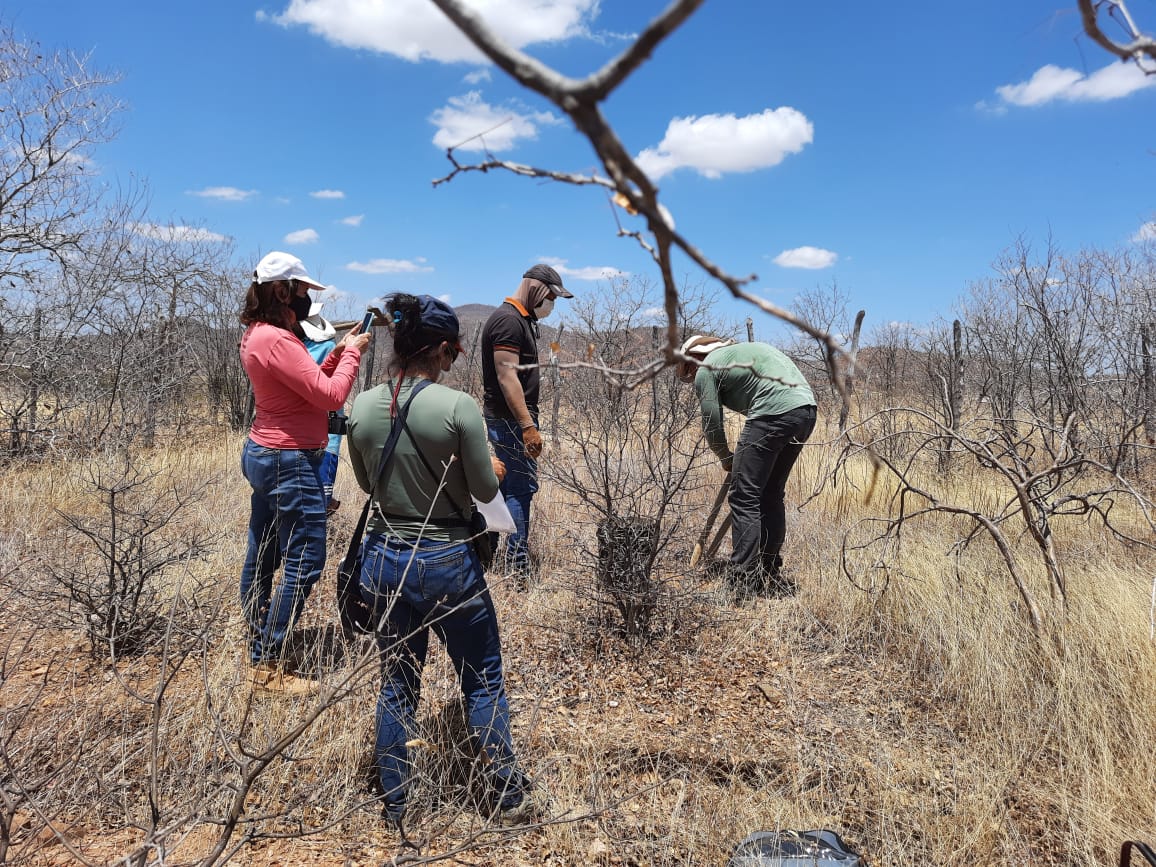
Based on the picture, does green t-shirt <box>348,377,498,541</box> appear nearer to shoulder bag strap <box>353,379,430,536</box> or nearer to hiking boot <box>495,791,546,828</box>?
shoulder bag strap <box>353,379,430,536</box>

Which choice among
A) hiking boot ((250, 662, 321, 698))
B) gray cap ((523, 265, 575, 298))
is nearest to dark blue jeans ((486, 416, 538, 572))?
gray cap ((523, 265, 575, 298))

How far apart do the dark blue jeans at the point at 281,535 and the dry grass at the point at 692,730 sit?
17cm

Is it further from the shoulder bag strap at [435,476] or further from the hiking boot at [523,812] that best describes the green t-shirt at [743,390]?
the hiking boot at [523,812]

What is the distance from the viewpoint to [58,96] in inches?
292

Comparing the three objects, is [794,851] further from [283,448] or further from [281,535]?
[283,448]

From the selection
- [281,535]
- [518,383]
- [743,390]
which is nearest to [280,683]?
[281,535]

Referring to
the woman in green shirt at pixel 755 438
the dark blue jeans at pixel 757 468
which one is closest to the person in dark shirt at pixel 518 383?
the woman in green shirt at pixel 755 438

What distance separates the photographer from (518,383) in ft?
13.5

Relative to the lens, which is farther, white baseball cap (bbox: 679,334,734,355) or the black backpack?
white baseball cap (bbox: 679,334,734,355)

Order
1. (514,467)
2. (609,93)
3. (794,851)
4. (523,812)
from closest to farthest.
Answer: (609,93)
(794,851)
(523,812)
(514,467)

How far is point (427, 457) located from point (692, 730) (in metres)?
1.72

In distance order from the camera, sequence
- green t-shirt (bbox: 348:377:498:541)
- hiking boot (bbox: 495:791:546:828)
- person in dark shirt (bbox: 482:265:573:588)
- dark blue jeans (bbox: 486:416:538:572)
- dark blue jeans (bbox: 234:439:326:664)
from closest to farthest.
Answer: green t-shirt (bbox: 348:377:498:541)
hiking boot (bbox: 495:791:546:828)
dark blue jeans (bbox: 234:439:326:664)
person in dark shirt (bbox: 482:265:573:588)
dark blue jeans (bbox: 486:416:538:572)

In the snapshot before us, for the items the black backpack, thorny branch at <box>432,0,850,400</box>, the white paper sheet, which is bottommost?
the black backpack

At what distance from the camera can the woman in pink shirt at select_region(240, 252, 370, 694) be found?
114 inches
